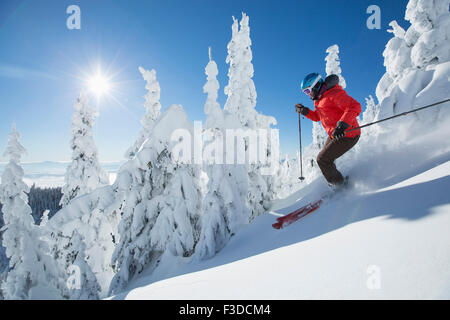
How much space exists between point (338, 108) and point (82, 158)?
16.8 m

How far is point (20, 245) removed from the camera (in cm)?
1016

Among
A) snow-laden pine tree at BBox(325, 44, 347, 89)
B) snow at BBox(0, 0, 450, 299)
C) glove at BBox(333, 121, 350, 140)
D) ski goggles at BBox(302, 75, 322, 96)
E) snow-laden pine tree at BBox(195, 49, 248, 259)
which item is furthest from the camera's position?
snow-laden pine tree at BBox(325, 44, 347, 89)

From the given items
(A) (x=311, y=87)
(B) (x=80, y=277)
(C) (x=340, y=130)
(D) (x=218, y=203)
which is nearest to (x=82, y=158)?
(B) (x=80, y=277)

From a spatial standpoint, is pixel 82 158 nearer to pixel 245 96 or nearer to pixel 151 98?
pixel 151 98

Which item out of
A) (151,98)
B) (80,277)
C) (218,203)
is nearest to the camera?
(218,203)

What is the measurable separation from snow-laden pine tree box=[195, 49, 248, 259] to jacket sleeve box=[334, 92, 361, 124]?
19.1ft

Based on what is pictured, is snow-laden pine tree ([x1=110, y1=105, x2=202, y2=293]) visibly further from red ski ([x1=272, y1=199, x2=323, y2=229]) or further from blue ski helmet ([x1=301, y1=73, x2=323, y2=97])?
blue ski helmet ([x1=301, y1=73, x2=323, y2=97])

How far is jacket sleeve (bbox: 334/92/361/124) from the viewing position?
12.9 feet

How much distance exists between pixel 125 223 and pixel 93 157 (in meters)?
7.75

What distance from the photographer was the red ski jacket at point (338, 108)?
156 inches

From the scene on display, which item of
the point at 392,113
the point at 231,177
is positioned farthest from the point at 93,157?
the point at 392,113

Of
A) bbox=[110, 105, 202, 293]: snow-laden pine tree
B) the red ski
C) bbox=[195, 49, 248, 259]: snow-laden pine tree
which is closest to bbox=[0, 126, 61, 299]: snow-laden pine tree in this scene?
bbox=[110, 105, 202, 293]: snow-laden pine tree

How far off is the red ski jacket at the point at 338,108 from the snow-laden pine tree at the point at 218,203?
5.38m

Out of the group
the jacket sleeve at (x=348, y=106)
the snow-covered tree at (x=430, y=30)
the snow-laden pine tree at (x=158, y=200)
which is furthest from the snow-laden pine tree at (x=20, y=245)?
the snow-covered tree at (x=430, y=30)
